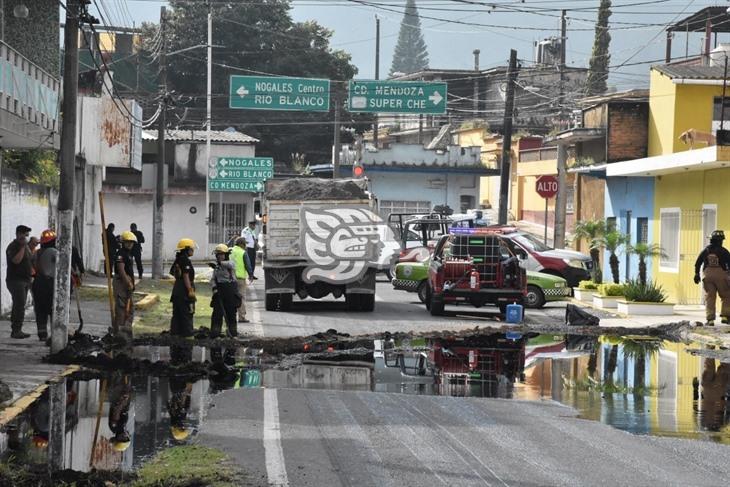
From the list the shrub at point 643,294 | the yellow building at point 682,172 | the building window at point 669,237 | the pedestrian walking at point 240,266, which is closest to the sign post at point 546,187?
the yellow building at point 682,172

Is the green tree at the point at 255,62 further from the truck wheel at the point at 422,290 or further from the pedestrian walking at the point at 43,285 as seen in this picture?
the pedestrian walking at the point at 43,285

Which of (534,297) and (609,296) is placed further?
(534,297)

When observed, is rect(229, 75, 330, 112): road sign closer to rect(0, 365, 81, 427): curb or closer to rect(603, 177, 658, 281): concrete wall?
rect(603, 177, 658, 281): concrete wall

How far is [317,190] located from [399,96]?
12516 mm

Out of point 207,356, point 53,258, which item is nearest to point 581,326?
point 207,356

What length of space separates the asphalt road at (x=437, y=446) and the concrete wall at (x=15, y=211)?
1085cm

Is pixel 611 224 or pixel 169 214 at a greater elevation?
pixel 169 214

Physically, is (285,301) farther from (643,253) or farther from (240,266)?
(643,253)

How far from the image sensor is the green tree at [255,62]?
72.2 m

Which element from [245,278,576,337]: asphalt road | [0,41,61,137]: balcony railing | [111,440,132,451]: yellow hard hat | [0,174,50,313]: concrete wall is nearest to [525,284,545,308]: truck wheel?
[245,278,576,337]: asphalt road

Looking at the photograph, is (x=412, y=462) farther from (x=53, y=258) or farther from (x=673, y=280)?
(x=673, y=280)

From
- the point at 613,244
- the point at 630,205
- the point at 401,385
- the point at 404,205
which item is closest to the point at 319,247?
the point at 613,244

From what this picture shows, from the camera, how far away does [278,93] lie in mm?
39656

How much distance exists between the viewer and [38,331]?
19641mm
